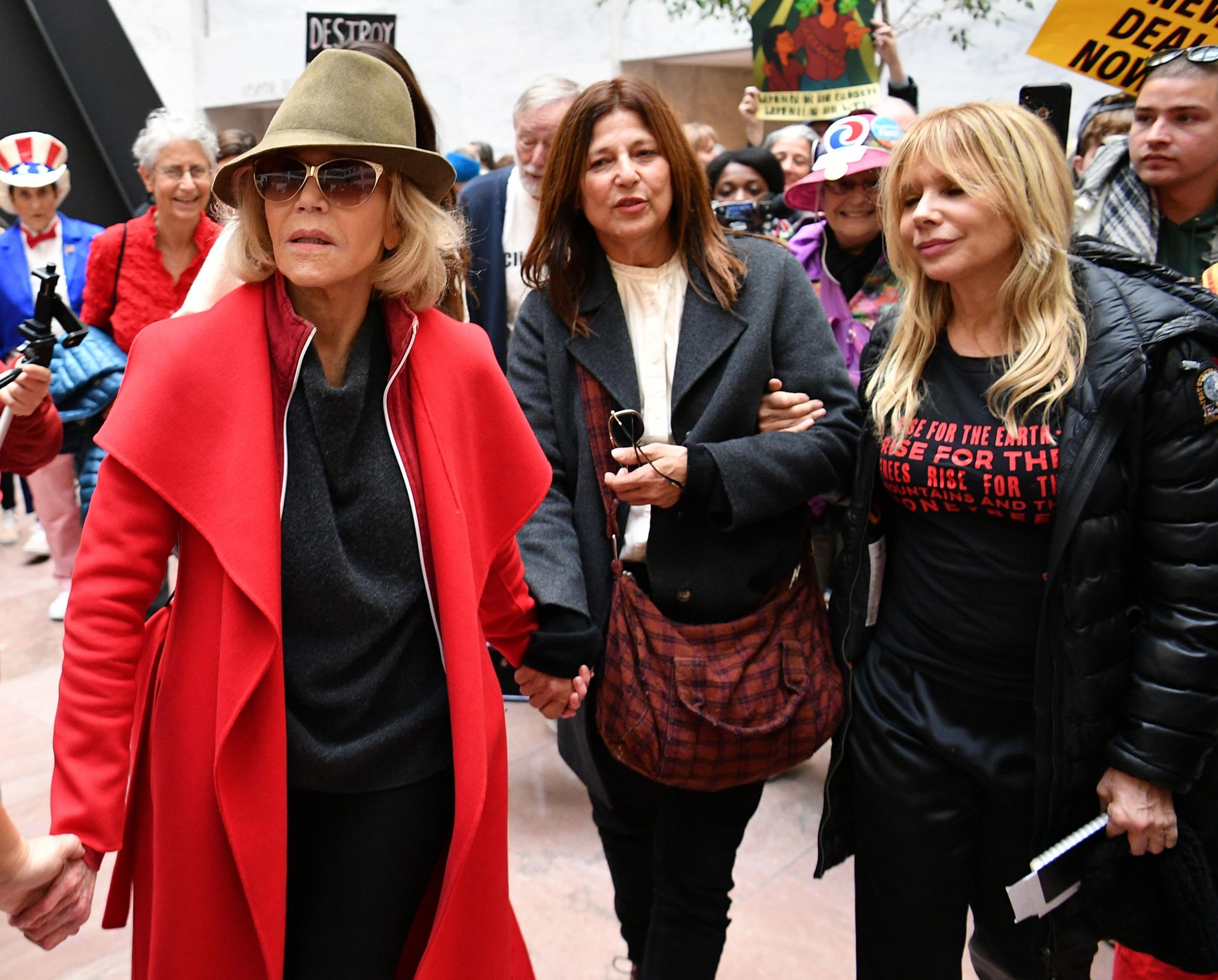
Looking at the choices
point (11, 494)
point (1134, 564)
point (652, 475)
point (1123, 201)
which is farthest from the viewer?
point (11, 494)

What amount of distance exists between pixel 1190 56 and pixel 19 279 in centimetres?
455

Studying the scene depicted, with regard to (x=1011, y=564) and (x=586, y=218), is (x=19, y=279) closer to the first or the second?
(x=586, y=218)

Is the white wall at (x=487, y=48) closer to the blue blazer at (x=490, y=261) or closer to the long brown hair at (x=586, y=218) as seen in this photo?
the blue blazer at (x=490, y=261)

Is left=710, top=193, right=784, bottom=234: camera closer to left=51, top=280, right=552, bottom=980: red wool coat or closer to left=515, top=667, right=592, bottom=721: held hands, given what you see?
left=515, top=667, right=592, bottom=721: held hands

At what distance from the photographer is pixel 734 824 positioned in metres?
2.27

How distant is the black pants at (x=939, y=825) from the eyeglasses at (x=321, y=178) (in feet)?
4.41

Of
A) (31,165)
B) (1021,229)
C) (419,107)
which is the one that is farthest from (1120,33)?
(31,165)

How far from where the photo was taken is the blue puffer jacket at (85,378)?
133 inches

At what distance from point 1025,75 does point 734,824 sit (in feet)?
24.8

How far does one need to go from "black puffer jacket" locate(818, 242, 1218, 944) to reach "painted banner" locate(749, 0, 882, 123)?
10.2ft

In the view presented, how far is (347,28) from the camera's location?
15.3ft

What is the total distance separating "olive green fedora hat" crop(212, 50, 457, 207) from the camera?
160 centimetres

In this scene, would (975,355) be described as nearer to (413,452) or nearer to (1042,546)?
(1042,546)

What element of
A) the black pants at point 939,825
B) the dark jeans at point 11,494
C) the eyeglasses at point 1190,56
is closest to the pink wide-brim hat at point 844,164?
the eyeglasses at point 1190,56
